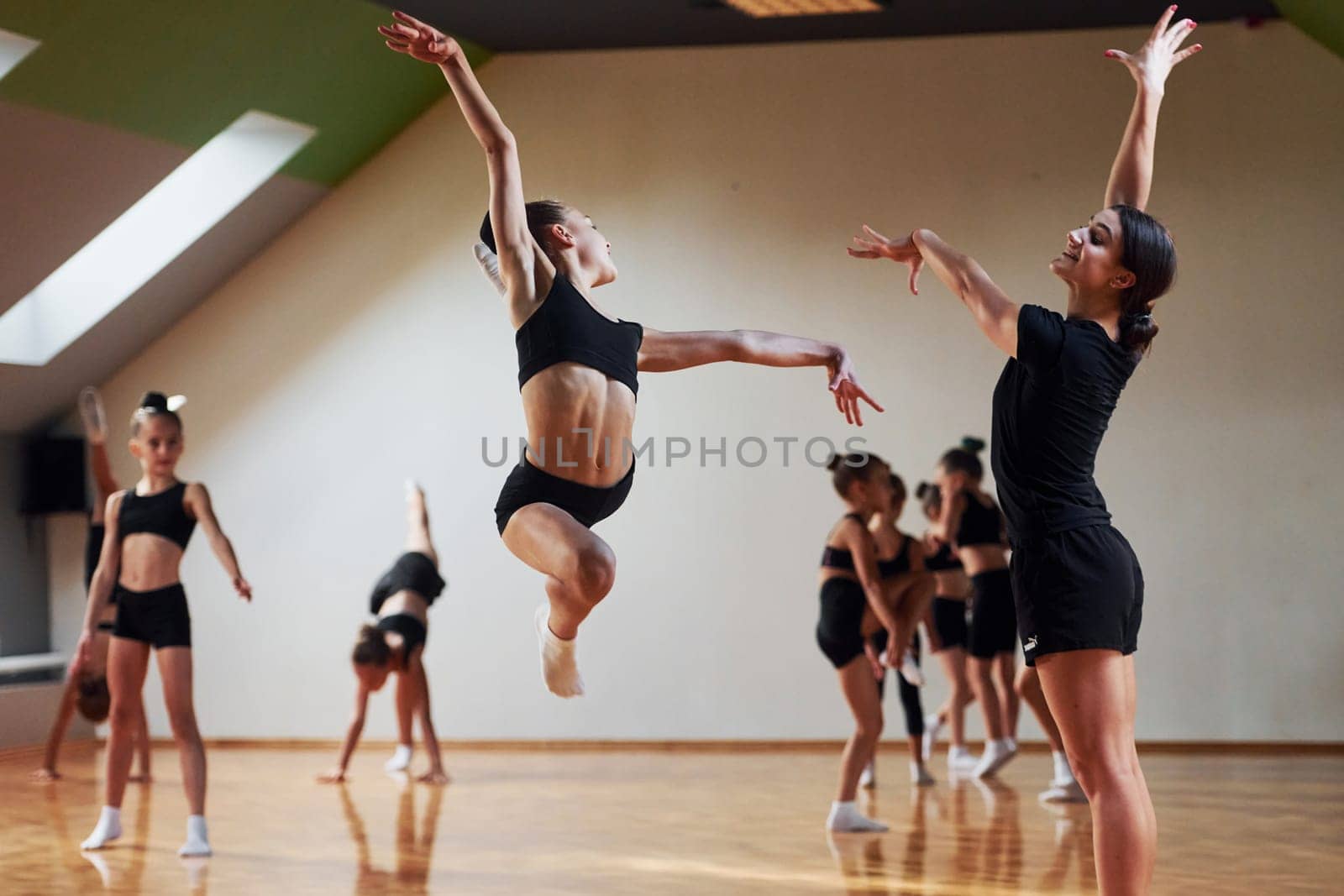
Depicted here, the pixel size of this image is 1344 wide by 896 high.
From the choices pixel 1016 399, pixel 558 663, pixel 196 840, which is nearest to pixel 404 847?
pixel 196 840

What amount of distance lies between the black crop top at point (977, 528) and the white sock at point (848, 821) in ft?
5.45

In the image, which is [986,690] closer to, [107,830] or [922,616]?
[922,616]

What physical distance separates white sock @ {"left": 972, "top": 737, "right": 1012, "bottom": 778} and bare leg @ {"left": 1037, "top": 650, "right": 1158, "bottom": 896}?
4.11 m

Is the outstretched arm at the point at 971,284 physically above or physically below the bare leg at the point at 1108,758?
above

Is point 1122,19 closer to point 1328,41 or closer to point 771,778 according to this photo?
point 1328,41

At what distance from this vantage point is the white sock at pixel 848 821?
5477mm

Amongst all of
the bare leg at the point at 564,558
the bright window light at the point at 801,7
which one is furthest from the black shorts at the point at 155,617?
the bright window light at the point at 801,7

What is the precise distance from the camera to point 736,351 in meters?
3.42

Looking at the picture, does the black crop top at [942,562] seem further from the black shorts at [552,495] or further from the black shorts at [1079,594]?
the black shorts at [1079,594]

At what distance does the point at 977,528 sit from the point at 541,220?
383 cm

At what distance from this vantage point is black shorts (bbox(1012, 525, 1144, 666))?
2.80 metres

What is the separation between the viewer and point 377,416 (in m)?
8.77

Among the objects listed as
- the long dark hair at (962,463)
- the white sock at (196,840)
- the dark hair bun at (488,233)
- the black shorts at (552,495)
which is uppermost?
the dark hair bun at (488,233)

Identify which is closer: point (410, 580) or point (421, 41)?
point (421, 41)
